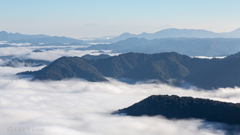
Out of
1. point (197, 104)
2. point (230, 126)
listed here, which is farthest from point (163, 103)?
point (230, 126)

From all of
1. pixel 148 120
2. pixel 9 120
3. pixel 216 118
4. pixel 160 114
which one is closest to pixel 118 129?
pixel 148 120

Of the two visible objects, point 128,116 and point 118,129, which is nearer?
point 118,129

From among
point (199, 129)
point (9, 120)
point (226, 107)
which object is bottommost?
point (9, 120)

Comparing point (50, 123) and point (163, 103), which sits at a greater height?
point (163, 103)

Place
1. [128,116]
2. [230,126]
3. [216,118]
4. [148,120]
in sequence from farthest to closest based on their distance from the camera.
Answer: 1. [128,116]
2. [148,120]
3. [216,118]
4. [230,126]

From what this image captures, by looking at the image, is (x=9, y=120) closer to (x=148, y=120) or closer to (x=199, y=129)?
(x=148, y=120)

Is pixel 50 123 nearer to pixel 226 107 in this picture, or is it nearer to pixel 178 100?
pixel 178 100

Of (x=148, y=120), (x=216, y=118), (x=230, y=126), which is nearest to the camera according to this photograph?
(x=230, y=126)
